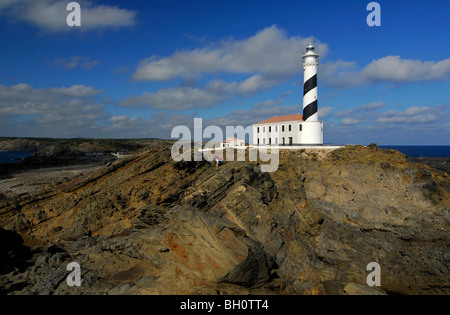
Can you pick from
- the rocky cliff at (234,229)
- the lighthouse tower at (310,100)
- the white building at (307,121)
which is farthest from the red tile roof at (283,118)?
the rocky cliff at (234,229)

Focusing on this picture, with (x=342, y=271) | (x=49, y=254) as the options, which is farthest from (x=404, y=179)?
(x=49, y=254)

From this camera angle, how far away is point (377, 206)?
16.3m

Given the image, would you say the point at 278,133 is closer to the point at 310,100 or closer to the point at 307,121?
the point at 307,121

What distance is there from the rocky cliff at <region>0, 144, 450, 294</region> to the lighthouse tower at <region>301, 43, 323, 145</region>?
8534 mm

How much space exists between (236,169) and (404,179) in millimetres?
11447

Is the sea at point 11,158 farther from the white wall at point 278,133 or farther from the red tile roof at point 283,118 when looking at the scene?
the red tile roof at point 283,118

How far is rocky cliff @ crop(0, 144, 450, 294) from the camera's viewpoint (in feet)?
28.3

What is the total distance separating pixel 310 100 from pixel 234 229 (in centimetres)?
2271

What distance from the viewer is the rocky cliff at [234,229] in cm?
862

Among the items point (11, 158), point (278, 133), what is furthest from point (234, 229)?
point (11, 158)

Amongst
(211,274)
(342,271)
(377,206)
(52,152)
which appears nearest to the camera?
(211,274)

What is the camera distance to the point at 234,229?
9562mm

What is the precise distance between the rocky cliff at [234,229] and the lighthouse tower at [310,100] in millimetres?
8534
